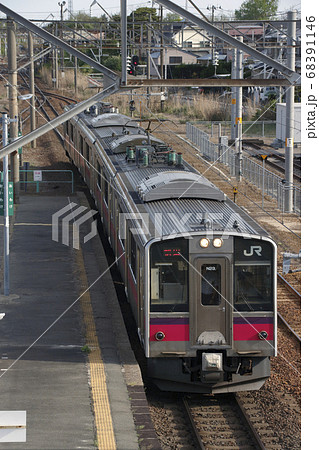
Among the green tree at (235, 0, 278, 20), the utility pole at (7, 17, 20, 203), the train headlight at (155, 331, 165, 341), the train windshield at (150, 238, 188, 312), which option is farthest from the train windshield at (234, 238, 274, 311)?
the green tree at (235, 0, 278, 20)

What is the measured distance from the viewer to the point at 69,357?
35.7ft

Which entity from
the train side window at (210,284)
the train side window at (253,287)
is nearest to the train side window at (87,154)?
the train side window at (210,284)

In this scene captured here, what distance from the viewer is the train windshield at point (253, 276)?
10.0m

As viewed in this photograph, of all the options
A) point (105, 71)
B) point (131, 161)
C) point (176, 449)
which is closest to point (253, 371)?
point (176, 449)

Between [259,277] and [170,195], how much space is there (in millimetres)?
2282

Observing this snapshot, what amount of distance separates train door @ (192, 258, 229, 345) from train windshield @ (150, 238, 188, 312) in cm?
17

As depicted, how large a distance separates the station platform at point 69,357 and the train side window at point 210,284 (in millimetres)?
1353

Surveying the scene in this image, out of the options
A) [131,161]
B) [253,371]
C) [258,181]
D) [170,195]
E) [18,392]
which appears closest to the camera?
[18,392]

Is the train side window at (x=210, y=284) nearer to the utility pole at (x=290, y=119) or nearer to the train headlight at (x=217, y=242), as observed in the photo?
the train headlight at (x=217, y=242)

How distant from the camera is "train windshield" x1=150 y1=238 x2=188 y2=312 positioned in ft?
32.9

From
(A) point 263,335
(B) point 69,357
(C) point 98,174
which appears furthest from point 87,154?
(A) point 263,335

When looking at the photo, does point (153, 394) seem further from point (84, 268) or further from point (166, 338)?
point (84, 268)

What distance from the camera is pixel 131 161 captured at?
15312 mm

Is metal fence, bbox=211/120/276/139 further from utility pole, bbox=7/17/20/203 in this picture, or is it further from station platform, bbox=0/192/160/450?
station platform, bbox=0/192/160/450
